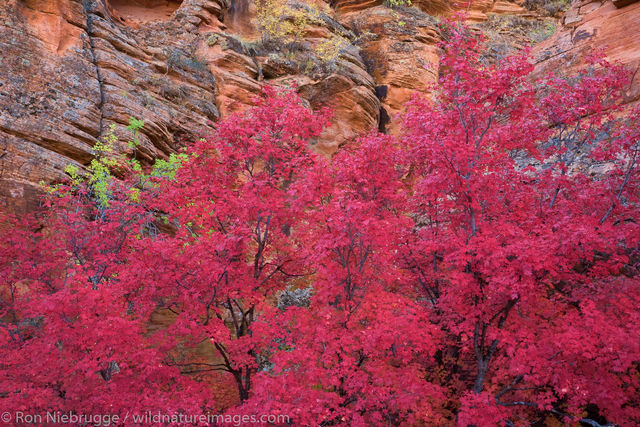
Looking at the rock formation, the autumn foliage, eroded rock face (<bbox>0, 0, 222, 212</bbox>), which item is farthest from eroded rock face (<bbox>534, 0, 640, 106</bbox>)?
eroded rock face (<bbox>0, 0, 222, 212</bbox>)

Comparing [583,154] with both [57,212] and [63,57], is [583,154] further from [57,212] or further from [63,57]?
[63,57]

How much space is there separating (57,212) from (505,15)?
3760 cm

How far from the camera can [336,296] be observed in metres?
10.0

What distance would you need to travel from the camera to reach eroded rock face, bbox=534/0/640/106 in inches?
623

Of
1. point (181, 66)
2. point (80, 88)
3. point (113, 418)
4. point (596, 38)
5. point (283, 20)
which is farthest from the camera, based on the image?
point (283, 20)

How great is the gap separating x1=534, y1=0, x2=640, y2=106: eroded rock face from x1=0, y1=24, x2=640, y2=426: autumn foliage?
8.19 metres

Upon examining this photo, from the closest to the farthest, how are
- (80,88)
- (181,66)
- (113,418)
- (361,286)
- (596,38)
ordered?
(113,418) < (361,286) < (80,88) < (596,38) < (181,66)

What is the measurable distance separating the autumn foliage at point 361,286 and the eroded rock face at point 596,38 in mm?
8188

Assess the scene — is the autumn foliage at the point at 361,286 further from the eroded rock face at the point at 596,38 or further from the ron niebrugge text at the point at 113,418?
the eroded rock face at the point at 596,38

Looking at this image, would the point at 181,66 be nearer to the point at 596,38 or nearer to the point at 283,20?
the point at 283,20

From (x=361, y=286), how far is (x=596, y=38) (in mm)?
Answer: 18021

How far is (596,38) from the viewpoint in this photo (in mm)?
17375

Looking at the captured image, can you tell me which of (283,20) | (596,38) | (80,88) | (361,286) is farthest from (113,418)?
(283,20)

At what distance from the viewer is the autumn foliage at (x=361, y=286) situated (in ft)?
24.3
